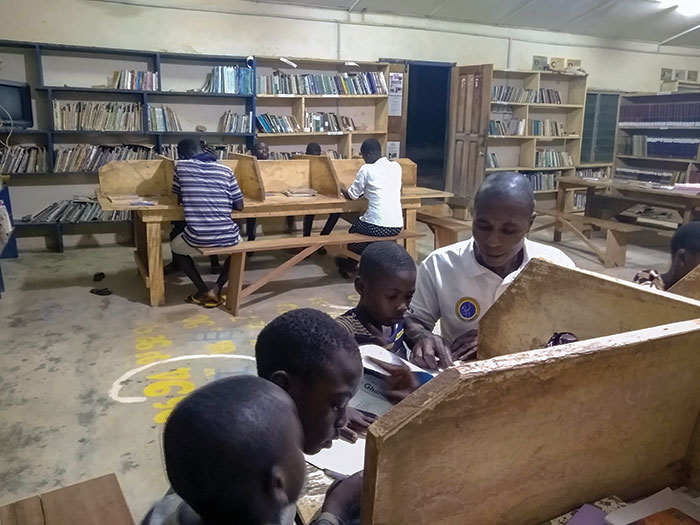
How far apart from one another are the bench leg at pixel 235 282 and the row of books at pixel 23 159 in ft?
9.69

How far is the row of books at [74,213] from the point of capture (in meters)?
5.79

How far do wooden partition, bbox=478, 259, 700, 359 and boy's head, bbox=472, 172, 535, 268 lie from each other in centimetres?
39

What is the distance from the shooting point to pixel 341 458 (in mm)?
1002

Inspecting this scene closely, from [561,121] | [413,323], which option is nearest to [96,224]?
[413,323]

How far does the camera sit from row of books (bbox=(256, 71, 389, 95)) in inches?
253

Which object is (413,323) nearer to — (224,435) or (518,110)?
(224,435)

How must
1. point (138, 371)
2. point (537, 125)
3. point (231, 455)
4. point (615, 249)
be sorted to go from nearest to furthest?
1. point (231, 455)
2. point (138, 371)
3. point (615, 249)
4. point (537, 125)

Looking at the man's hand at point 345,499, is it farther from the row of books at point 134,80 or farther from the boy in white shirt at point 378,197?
the row of books at point 134,80

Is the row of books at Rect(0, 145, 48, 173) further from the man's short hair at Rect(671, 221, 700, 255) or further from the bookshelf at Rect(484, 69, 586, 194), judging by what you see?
the man's short hair at Rect(671, 221, 700, 255)

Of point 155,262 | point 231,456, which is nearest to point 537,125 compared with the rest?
point 155,262

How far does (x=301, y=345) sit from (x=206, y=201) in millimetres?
3009

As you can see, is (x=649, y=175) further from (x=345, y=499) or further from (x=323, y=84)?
(x=345, y=499)

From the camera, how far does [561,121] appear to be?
28.6 feet

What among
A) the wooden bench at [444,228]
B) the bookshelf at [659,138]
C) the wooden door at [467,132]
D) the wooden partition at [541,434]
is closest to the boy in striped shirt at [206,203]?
the wooden bench at [444,228]
